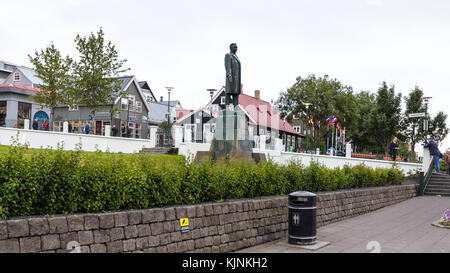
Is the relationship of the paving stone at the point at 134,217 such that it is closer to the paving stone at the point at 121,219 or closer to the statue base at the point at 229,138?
the paving stone at the point at 121,219

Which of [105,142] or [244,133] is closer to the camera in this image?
[244,133]

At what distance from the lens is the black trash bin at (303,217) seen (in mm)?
8453

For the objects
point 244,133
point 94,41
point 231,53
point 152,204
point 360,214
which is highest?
point 94,41

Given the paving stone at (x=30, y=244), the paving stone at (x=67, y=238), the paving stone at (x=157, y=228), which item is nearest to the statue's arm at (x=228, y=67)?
the paving stone at (x=157, y=228)

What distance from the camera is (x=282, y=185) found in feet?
35.3

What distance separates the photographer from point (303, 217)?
8.52 meters

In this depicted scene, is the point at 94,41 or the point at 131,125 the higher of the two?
the point at 94,41

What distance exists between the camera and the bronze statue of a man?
1653 cm

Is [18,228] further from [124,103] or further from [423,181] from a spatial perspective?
[124,103]

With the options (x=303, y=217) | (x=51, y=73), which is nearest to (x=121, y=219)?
(x=303, y=217)
